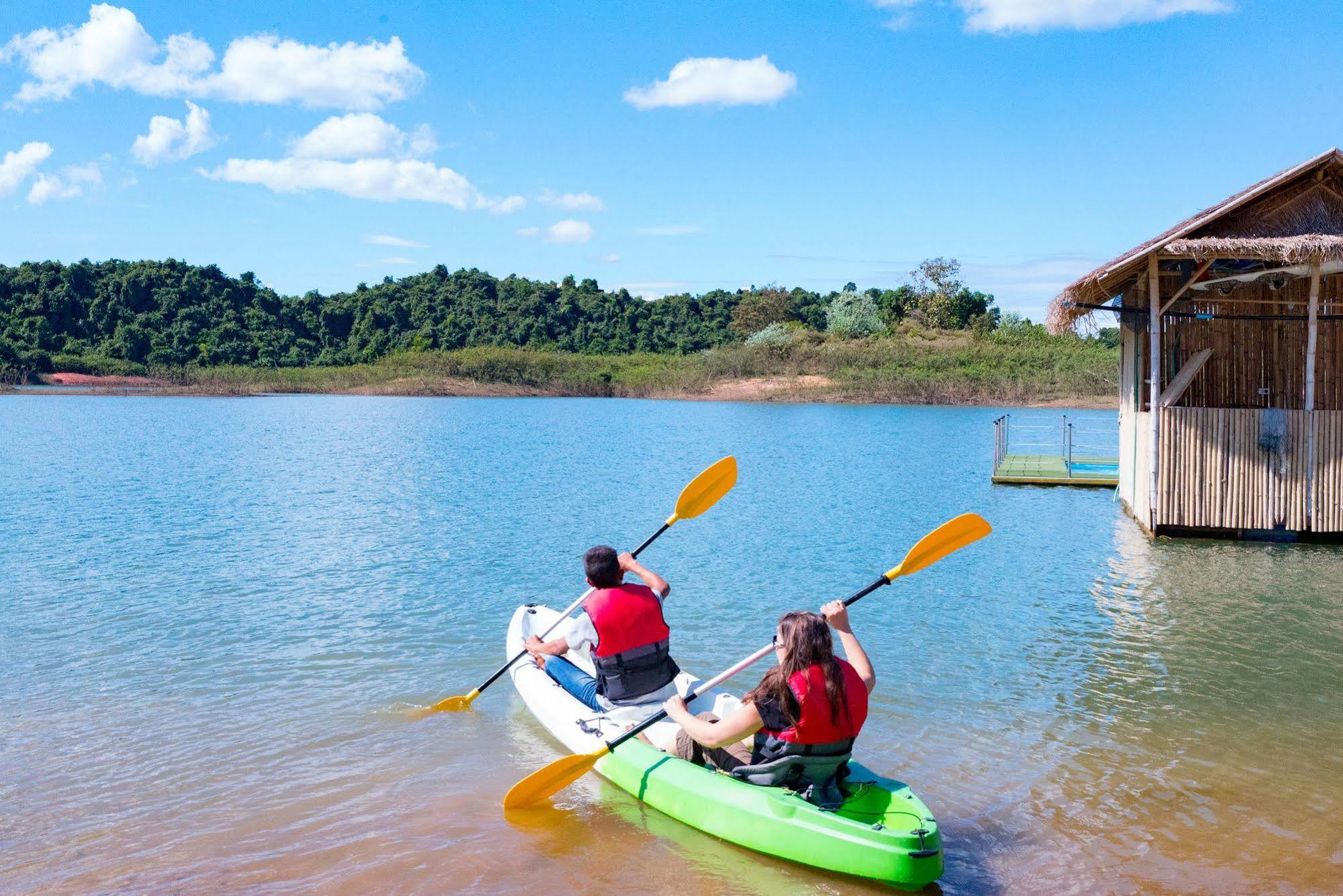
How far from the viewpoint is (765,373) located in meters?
63.5

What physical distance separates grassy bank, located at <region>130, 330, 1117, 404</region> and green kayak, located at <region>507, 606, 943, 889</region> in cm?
4746

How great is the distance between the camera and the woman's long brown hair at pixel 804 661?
14.9 ft

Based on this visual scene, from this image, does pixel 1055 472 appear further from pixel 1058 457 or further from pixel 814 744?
pixel 814 744

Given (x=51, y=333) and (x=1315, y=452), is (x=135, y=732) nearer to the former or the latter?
(x=1315, y=452)

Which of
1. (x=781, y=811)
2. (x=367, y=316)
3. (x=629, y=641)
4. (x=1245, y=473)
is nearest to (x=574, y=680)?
(x=629, y=641)

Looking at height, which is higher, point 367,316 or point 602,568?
point 367,316

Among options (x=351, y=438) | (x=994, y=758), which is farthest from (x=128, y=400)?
(x=994, y=758)

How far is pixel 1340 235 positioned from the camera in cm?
1145

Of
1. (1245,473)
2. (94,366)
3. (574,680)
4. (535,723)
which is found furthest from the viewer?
(94,366)

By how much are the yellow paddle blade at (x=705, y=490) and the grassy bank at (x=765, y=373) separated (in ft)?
148

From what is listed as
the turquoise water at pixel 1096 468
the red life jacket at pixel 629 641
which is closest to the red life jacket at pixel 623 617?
the red life jacket at pixel 629 641

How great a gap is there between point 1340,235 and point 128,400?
195 feet

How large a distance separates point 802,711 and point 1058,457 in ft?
66.2

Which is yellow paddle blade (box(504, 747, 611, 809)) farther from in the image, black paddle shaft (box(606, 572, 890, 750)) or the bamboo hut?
the bamboo hut
